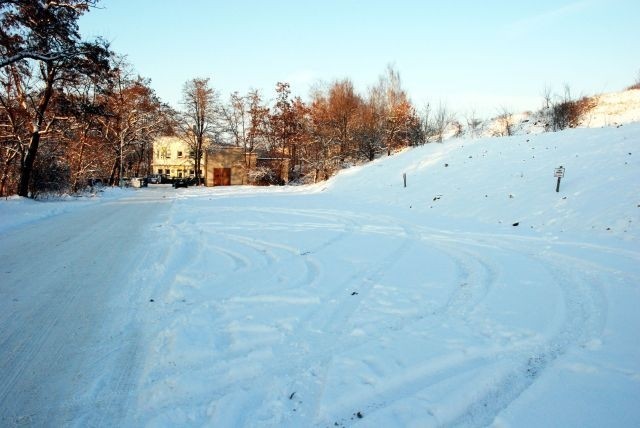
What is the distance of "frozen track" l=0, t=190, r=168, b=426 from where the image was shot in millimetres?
2779

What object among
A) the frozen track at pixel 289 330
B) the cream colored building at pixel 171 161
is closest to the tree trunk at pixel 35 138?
the frozen track at pixel 289 330

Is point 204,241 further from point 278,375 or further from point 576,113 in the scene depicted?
point 576,113

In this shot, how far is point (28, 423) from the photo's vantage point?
2.60 m

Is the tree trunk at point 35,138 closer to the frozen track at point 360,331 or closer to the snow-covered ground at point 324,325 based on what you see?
the snow-covered ground at point 324,325

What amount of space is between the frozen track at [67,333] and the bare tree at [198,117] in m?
40.5

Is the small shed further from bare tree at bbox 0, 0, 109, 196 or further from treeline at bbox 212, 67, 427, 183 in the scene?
bare tree at bbox 0, 0, 109, 196

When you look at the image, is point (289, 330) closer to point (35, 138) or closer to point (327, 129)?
point (35, 138)

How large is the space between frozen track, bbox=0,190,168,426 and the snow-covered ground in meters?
0.02

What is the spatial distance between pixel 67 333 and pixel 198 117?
45.5m

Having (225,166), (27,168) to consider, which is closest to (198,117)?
(225,166)

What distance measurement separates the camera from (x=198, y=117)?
150ft

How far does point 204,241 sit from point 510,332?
674 cm

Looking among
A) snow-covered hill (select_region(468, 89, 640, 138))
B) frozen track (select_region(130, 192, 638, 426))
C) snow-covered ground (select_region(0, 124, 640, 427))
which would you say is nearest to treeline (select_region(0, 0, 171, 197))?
snow-covered ground (select_region(0, 124, 640, 427))

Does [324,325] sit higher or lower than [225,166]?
lower
